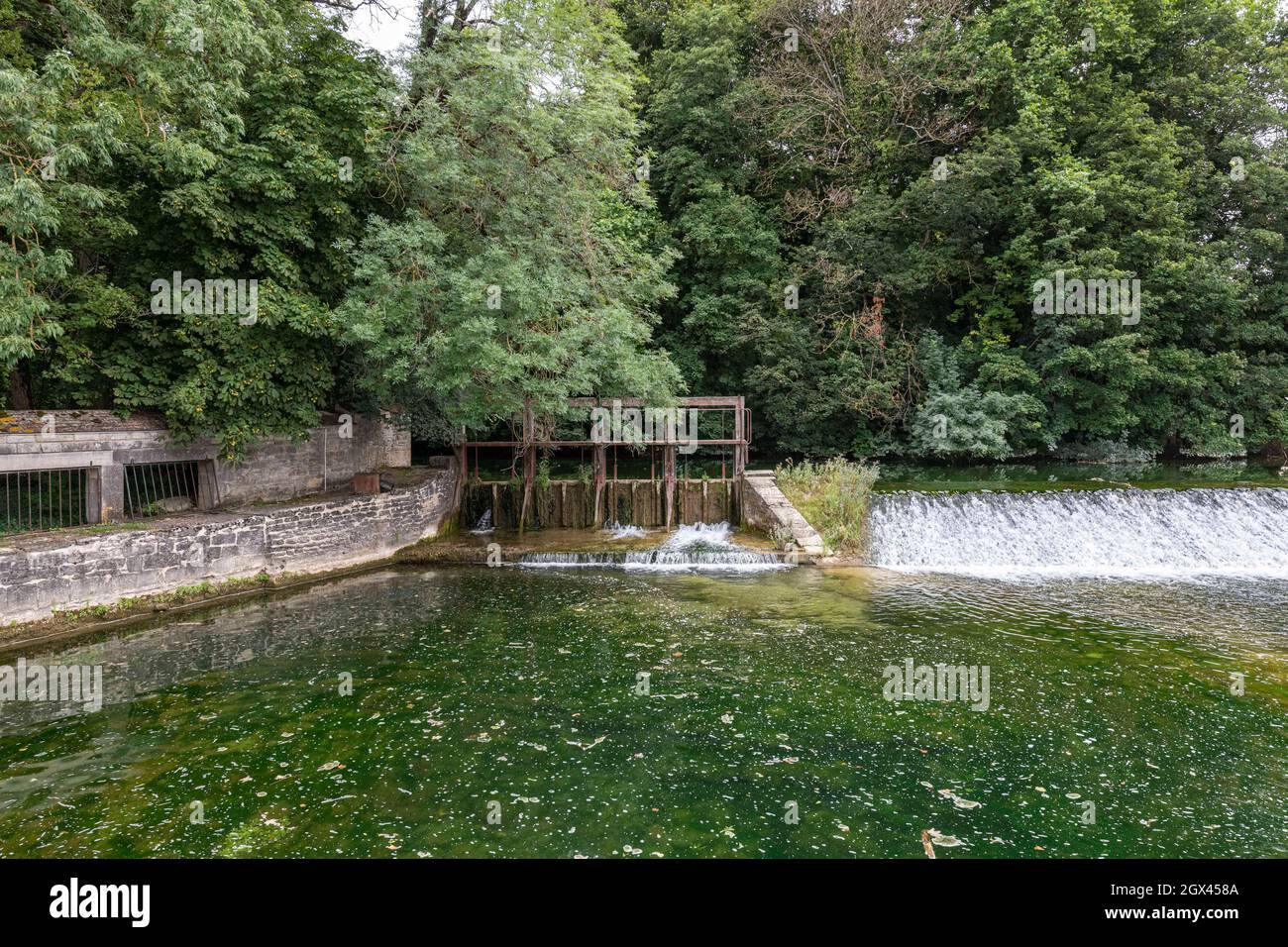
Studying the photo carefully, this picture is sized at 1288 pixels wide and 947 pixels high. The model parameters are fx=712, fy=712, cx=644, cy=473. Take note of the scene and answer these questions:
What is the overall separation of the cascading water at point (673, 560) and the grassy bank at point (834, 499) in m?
1.55

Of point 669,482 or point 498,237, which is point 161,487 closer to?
point 498,237

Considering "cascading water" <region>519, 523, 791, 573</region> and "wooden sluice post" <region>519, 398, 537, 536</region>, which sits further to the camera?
"wooden sluice post" <region>519, 398, 537, 536</region>

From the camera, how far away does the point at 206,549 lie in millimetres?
10609

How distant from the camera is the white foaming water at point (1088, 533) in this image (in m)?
12.9

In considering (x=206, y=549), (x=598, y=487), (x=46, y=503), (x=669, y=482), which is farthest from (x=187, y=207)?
(x=669, y=482)

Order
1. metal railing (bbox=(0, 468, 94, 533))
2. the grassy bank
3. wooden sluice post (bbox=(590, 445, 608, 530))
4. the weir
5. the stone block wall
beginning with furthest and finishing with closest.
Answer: wooden sluice post (bbox=(590, 445, 608, 530)), the weir, the grassy bank, metal railing (bbox=(0, 468, 94, 533)), the stone block wall

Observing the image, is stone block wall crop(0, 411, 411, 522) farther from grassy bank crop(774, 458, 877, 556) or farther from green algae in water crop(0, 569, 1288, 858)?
grassy bank crop(774, 458, 877, 556)

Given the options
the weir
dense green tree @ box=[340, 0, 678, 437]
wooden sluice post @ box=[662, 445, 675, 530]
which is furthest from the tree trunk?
wooden sluice post @ box=[662, 445, 675, 530]

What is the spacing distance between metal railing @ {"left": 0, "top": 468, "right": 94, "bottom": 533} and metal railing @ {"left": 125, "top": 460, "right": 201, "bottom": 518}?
0.62m

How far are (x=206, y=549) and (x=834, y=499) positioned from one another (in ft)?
36.6

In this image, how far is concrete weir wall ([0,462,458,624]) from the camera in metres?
8.80

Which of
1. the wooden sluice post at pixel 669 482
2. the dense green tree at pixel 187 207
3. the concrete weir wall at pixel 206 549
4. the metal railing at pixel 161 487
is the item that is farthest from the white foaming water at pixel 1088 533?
the metal railing at pixel 161 487

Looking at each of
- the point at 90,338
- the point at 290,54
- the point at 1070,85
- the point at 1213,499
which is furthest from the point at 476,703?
the point at 1070,85

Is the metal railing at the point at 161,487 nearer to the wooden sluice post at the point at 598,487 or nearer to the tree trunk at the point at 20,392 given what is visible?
the tree trunk at the point at 20,392
